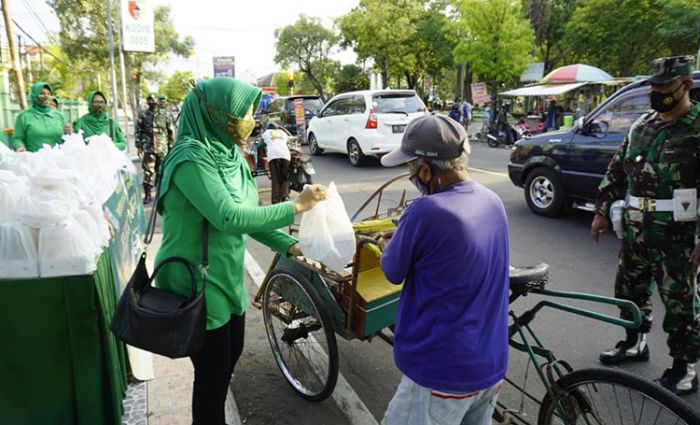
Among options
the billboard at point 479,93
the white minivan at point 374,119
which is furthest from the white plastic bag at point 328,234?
the billboard at point 479,93

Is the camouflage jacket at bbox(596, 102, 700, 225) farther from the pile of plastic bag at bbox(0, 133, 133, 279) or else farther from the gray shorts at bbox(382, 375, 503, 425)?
the pile of plastic bag at bbox(0, 133, 133, 279)

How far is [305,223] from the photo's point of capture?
7.27 ft

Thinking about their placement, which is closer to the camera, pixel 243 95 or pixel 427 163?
pixel 427 163

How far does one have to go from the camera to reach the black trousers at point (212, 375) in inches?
81.2

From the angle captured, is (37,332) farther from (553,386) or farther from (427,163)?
(553,386)

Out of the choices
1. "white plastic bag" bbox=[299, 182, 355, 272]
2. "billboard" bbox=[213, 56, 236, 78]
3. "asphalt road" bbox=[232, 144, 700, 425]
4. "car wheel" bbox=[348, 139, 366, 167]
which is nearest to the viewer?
"white plastic bag" bbox=[299, 182, 355, 272]

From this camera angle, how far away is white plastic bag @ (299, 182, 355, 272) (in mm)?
2188

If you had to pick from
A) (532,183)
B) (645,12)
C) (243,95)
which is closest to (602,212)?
(243,95)

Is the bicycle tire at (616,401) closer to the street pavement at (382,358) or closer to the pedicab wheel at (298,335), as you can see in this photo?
the street pavement at (382,358)

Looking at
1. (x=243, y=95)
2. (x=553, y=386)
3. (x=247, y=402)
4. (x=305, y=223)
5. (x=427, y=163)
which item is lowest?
(x=247, y=402)

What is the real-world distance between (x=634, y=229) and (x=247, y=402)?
8.41 ft

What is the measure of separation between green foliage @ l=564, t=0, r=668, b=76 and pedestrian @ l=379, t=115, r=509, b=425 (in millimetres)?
26736

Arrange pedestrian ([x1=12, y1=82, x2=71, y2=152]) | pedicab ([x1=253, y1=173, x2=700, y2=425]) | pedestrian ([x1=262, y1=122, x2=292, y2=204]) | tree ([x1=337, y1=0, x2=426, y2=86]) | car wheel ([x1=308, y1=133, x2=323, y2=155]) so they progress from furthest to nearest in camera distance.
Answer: tree ([x1=337, y1=0, x2=426, y2=86]) < car wheel ([x1=308, y1=133, x2=323, y2=155]) < pedestrian ([x1=262, y1=122, x2=292, y2=204]) < pedestrian ([x1=12, y1=82, x2=71, y2=152]) < pedicab ([x1=253, y1=173, x2=700, y2=425])

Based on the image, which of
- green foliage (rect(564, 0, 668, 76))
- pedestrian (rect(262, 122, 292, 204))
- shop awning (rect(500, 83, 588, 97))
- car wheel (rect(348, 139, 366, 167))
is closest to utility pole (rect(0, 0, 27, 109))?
car wheel (rect(348, 139, 366, 167))
